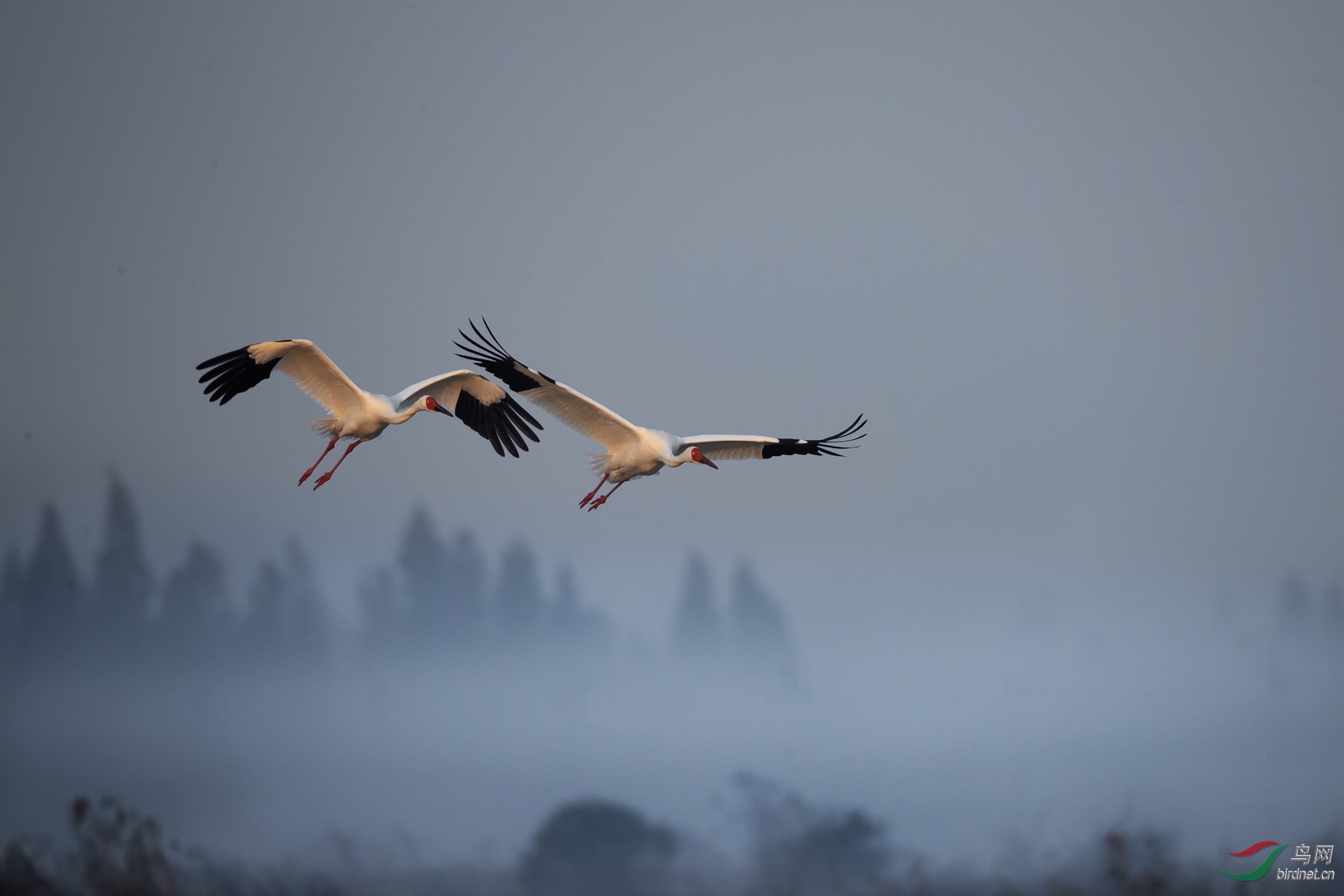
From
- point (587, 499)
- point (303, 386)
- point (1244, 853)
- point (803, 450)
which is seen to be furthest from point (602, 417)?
point (1244, 853)

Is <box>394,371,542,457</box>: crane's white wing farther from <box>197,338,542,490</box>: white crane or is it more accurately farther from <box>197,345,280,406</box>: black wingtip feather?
<box>197,345,280,406</box>: black wingtip feather

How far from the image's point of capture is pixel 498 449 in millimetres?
16500

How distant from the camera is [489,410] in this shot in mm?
16625

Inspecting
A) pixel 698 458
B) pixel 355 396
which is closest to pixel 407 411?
pixel 355 396

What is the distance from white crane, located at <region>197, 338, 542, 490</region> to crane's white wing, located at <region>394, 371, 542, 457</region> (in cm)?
1

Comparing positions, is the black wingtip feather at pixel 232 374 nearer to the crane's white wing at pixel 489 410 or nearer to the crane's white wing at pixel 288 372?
the crane's white wing at pixel 288 372

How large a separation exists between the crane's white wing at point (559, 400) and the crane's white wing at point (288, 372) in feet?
5.37

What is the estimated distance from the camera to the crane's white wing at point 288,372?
14195 mm

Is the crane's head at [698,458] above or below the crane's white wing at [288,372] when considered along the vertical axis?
below

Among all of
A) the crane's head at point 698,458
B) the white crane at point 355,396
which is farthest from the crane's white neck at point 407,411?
the crane's head at point 698,458

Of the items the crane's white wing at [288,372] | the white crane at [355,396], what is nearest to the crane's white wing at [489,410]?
the white crane at [355,396]

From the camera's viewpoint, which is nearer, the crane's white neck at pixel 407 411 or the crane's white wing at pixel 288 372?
the crane's white wing at pixel 288 372

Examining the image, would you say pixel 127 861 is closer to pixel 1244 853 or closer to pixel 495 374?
pixel 495 374

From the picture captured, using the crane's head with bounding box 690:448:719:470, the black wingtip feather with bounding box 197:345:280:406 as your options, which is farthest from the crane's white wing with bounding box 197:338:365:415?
the crane's head with bounding box 690:448:719:470
